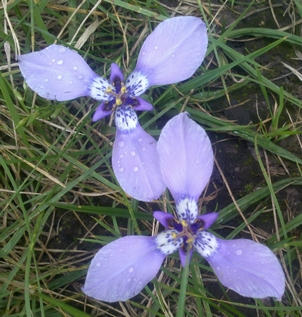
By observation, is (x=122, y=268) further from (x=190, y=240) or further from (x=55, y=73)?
(x=55, y=73)


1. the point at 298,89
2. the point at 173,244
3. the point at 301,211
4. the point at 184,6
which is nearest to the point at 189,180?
the point at 173,244

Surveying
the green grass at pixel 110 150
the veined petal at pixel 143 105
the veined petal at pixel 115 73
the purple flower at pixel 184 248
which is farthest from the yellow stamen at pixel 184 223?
the veined petal at pixel 115 73

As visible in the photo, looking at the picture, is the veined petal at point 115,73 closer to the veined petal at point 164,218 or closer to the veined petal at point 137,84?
the veined petal at point 137,84

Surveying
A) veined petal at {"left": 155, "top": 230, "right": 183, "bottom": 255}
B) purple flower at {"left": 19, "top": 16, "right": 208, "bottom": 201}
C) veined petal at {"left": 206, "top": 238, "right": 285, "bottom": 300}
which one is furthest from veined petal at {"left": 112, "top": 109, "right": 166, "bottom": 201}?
veined petal at {"left": 206, "top": 238, "right": 285, "bottom": 300}

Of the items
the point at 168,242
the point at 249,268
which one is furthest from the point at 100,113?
the point at 249,268

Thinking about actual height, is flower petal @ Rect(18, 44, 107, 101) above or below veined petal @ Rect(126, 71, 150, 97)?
above

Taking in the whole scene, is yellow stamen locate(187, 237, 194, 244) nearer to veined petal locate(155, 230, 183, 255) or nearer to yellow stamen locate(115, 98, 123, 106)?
veined petal locate(155, 230, 183, 255)

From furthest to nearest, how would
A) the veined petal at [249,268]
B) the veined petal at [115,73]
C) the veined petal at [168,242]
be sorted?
the veined petal at [115,73] → the veined petal at [168,242] → the veined petal at [249,268]
